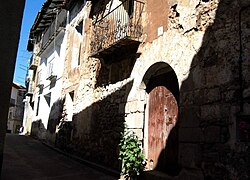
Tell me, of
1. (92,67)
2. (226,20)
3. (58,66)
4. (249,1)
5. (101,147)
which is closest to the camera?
(249,1)

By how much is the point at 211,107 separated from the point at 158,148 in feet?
5.71

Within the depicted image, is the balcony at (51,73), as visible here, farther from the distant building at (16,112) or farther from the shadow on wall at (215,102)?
the distant building at (16,112)

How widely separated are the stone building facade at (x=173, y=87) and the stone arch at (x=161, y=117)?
0.02 meters

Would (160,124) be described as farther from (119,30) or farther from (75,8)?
(75,8)

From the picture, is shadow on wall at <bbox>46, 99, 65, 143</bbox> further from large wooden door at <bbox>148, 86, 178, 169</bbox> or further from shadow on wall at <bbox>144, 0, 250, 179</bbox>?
shadow on wall at <bbox>144, 0, 250, 179</bbox>

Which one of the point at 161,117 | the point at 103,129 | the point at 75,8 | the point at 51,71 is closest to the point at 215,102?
the point at 161,117

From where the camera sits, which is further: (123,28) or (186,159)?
(123,28)

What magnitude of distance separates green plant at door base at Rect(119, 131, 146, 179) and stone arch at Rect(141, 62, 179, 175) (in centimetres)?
25

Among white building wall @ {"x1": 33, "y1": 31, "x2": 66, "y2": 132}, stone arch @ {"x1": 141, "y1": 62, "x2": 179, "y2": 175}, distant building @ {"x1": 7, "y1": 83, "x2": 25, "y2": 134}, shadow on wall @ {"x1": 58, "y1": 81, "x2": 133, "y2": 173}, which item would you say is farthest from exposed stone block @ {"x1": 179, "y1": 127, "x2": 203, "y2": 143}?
distant building @ {"x1": 7, "y1": 83, "x2": 25, "y2": 134}

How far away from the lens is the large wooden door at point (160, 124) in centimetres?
508

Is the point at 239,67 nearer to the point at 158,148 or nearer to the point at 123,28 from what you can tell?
the point at 158,148

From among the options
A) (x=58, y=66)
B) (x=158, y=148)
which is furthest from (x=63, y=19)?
(x=158, y=148)

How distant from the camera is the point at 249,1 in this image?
3580 mm

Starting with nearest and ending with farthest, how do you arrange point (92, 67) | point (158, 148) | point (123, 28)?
point (158, 148), point (123, 28), point (92, 67)
